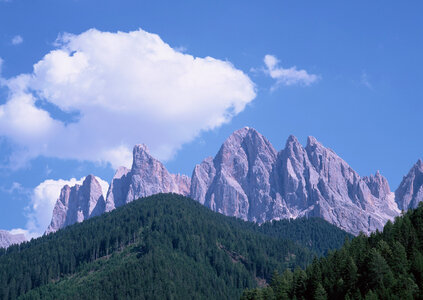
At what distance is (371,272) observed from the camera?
11775 centimetres

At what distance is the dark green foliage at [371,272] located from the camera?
11325 cm

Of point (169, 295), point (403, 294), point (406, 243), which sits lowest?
point (403, 294)

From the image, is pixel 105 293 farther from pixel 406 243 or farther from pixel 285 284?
pixel 406 243

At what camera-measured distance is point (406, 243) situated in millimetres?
132250

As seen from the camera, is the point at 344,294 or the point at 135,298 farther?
the point at 135,298

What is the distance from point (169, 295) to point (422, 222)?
300 ft

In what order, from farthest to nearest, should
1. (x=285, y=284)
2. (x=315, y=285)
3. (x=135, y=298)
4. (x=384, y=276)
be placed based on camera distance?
1. (x=135, y=298)
2. (x=285, y=284)
3. (x=315, y=285)
4. (x=384, y=276)

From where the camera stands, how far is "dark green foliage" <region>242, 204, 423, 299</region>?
113250 mm

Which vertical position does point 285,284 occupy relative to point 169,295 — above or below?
below

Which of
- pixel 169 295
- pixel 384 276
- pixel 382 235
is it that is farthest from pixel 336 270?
Answer: pixel 169 295

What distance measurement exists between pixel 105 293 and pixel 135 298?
38.4ft

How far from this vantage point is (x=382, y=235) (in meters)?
144

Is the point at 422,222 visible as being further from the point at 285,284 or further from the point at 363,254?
the point at 285,284

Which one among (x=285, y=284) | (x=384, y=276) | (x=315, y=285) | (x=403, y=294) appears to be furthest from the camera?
(x=285, y=284)
